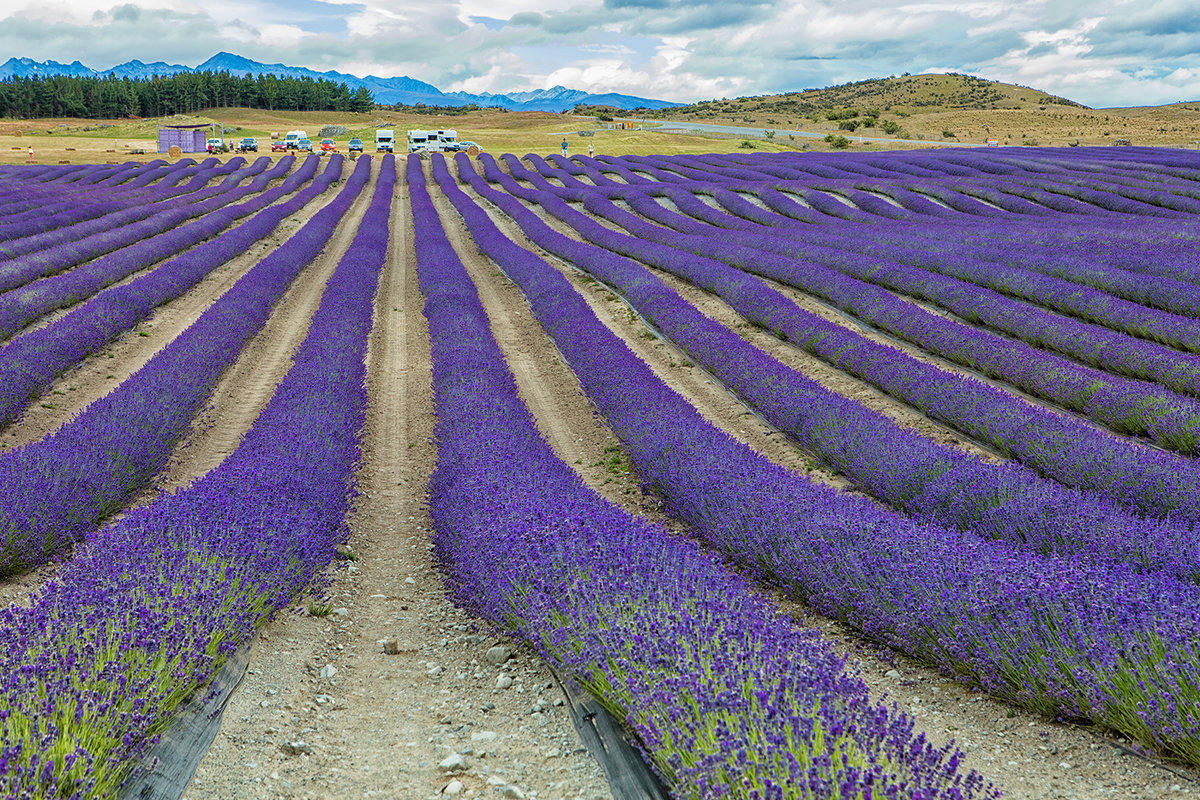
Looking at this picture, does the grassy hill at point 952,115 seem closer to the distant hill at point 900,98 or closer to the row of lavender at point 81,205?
the distant hill at point 900,98

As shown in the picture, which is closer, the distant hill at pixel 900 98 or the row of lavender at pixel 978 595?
the row of lavender at pixel 978 595

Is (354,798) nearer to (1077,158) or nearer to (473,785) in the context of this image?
(473,785)

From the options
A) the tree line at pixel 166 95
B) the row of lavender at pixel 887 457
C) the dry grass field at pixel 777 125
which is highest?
the tree line at pixel 166 95

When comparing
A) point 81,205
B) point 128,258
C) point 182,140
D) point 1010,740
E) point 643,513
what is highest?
point 182,140

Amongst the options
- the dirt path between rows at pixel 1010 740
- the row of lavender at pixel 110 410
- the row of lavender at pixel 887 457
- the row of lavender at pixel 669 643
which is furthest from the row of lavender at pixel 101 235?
the dirt path between rows at pixel 1010 740

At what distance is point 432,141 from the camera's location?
157 feet

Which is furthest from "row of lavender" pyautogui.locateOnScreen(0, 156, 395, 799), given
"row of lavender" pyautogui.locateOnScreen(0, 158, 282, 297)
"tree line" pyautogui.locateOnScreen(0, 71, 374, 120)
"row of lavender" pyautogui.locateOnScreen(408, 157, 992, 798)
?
"tree line" pyautogui.locateOnScreen(0, 71, 374, 120)

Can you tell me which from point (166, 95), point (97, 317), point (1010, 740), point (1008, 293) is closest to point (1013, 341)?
point (1008, 293)

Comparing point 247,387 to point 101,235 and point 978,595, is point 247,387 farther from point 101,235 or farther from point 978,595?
point 101,235

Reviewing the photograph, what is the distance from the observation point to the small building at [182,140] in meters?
47.5

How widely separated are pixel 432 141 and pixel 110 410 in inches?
1742

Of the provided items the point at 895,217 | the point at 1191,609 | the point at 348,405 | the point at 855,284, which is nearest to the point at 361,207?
the point at 895,217

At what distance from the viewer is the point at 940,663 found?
363 centimetres

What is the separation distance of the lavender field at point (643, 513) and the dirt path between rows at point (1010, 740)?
0.7 inches
